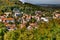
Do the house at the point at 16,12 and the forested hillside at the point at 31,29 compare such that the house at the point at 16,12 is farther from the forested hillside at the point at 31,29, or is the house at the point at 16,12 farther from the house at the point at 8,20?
the house at the point at 8,20

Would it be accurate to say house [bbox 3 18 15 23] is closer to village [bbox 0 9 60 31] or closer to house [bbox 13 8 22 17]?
village [bbox 0 9 60 31]

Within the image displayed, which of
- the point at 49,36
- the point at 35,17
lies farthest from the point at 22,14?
the point at 49,36

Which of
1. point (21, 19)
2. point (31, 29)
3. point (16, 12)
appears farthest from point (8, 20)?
point (31, 29)

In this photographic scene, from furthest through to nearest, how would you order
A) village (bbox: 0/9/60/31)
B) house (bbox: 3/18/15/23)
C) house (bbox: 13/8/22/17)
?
1. house (bbox: 13/8/22/17)
2. house (bbox: 3/18/15/23)
3. village (bbox: 0/9/60/31)

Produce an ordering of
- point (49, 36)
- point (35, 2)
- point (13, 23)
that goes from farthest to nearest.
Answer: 1. point (35, 2)
2. point (13, 23)
3. point (49, 36)

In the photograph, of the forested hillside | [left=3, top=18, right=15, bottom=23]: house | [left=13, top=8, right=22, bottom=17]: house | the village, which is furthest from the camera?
[left=13, top=8, right=22, bottom=17]: house

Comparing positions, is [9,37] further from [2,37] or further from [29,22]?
[29,22]

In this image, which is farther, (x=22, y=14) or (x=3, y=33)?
(x=22, y=14)

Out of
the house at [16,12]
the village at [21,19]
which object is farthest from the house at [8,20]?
the house at [16,12]

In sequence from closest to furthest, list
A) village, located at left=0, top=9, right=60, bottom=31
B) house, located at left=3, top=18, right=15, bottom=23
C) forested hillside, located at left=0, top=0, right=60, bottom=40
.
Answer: forested hillside, located at left=0, top=0, right=60, bottom=40, village, located at left=0, top=9, right=60, bottom=31, house, located at left=3, top=18, right=15, bottom=23

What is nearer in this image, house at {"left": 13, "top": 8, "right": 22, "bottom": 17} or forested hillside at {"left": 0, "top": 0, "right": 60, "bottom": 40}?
forested hillside at {"left": 0, "top": 0, "right": 60, "bottom": 40}

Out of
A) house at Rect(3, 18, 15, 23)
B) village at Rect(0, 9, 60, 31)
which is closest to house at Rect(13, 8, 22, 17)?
village at Rect(0, 9, 60, 31)
